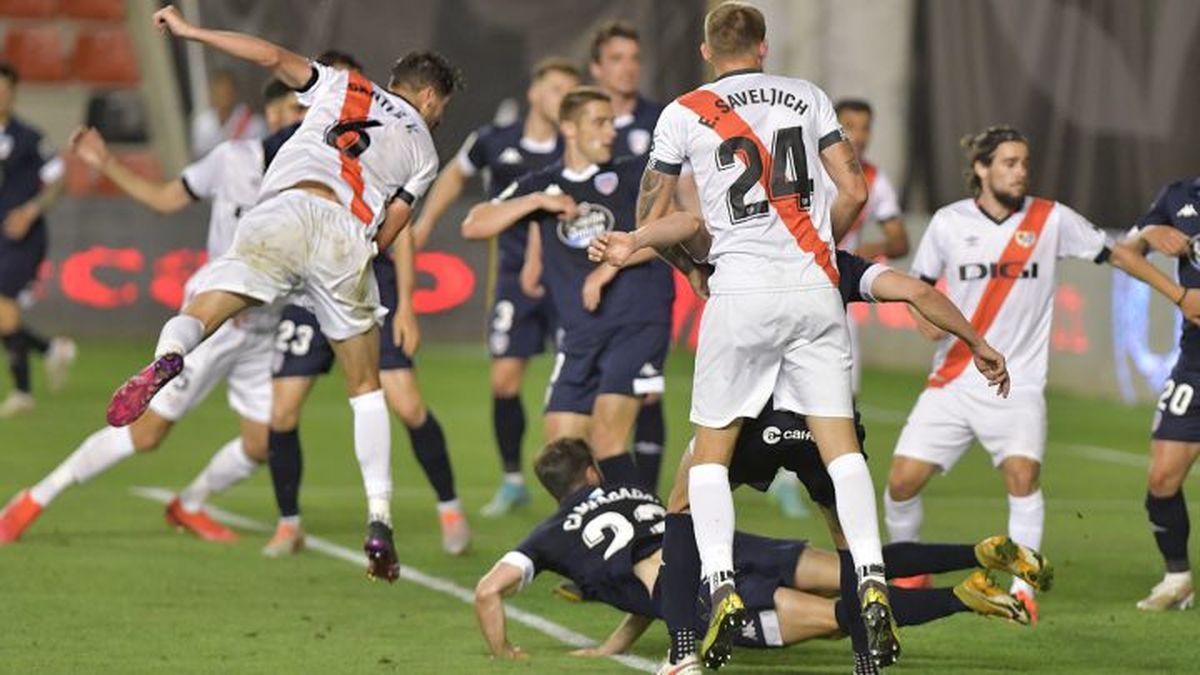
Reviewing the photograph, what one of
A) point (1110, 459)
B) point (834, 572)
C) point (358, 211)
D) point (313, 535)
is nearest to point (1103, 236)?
point (834, 572)

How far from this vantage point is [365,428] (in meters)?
9.41

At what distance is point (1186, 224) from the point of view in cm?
976

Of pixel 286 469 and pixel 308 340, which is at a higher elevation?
pixel 308 340

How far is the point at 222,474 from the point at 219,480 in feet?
0.14

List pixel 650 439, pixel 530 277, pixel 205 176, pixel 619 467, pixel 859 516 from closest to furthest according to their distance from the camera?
pixel 859 516, pixel 619 467, pixel 205 176, pixel 650 439, pixel 530 277

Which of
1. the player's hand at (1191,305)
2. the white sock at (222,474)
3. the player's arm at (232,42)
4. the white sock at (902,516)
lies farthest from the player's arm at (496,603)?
the white sock at (222,474)

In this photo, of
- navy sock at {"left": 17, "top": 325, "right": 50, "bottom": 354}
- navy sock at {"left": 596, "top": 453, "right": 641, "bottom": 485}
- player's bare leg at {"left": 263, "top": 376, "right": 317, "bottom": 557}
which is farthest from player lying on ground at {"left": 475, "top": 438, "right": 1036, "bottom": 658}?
navy sock at {"left": 17, "top": 325, "right": 50, "bottom": 354}

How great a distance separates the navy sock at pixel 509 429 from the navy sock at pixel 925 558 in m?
5.02

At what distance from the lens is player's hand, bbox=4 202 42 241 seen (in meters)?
18.2

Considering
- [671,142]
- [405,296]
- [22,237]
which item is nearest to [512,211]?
[405,296]

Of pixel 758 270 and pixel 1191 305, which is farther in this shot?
pixel 1191 305

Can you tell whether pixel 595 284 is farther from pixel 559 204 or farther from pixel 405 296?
pixel 405 296

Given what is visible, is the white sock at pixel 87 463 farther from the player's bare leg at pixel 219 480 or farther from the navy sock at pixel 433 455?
the navy sock at pixel 433 455

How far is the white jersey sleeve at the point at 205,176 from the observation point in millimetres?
11531
